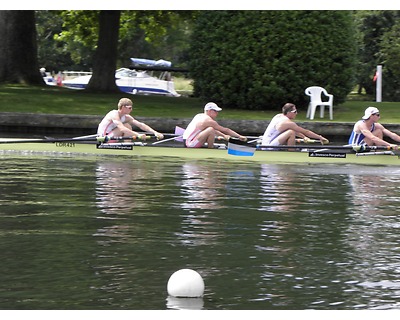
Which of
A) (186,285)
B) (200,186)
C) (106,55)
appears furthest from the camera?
(106,55)

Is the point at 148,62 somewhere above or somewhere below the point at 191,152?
above

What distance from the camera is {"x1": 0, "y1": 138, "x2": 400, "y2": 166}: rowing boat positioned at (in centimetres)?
1925

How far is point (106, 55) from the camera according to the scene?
113 ft

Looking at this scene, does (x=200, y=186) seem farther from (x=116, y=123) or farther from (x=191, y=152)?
(x=116, y=123)

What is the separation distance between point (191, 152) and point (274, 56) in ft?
29.7

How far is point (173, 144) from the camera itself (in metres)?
20.7

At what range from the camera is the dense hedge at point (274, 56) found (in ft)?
92.8

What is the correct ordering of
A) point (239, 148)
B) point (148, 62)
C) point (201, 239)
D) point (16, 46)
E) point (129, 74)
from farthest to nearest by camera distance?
point (148, 62) → point (129, 74) → point (16, 46) → point (239, 148) → point (201, 239)

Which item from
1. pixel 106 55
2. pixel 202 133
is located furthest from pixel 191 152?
pixel 106 55

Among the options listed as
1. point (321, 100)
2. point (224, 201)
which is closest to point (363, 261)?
point (224, 201)

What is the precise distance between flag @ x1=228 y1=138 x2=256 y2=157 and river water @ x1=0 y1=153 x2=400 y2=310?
78 centimetres

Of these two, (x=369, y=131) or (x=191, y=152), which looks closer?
(x=369, y=131)

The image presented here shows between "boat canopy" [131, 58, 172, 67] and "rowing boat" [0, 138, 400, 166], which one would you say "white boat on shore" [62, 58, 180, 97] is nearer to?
"boat canopy" [131, 58, 172, 67]

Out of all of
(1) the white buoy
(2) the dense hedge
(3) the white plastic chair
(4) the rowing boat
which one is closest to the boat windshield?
(2) the dense hedge
